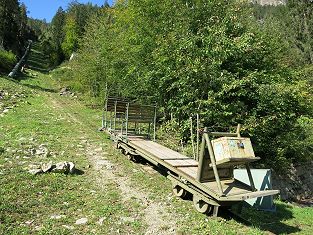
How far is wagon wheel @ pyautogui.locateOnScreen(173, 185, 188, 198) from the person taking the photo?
848cm

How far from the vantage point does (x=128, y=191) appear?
870cm

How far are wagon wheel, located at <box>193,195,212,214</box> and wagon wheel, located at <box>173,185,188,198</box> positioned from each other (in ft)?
1.81

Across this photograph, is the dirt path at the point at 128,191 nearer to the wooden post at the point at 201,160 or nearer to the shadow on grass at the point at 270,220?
the wooden post at the point at 201,160

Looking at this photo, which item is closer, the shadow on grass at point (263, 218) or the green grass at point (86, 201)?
the green grass at point (86, 201)

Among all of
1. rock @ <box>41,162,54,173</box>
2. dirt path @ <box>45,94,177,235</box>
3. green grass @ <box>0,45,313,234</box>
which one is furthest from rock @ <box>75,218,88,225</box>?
rock @ <box>41,162,54,173</box>

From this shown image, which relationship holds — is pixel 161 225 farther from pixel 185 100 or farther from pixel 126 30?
pixel 126 30

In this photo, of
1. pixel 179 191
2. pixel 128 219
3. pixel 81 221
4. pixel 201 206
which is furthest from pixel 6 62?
pixel 201 206

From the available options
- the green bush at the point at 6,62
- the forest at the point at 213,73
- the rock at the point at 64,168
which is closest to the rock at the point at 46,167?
the rock at the point at 64,168

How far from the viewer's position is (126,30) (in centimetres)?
2078

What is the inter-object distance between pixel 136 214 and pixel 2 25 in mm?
41140

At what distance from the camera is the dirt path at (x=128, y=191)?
7.05 m

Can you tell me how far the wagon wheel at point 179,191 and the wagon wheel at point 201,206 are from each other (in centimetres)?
55

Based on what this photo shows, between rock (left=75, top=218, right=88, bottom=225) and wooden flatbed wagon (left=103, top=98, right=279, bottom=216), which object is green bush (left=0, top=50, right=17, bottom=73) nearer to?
wooden flatbed wagon (left=103, top=98, right=279, bottom=216)

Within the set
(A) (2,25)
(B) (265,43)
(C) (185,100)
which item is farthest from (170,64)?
(A) (2,25)
